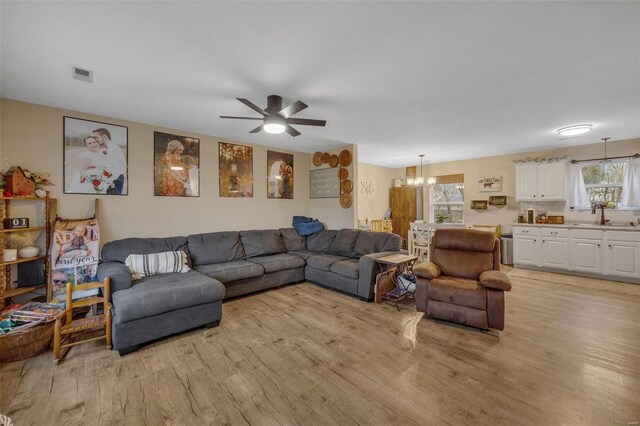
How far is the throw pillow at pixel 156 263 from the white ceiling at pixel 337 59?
1.80 m

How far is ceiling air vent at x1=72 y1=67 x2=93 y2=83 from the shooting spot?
233 centimetres

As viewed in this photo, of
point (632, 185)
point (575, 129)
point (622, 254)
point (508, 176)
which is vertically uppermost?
point (575, 129)

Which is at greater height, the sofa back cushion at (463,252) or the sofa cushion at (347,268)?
the sofa back cushion at (463,252)

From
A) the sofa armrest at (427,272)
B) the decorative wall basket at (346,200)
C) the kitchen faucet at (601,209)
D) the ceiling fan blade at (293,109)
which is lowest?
the sofa armrest at (427,272)

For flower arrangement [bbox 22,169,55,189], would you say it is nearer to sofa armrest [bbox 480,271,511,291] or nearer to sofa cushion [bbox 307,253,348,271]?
sofa cushion [bbox 307,253,348,271]

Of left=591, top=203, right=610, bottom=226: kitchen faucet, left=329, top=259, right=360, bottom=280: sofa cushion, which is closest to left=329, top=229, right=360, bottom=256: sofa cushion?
left=329, top=259, right=360, bottom=280: sofa cushion

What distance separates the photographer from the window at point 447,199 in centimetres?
678

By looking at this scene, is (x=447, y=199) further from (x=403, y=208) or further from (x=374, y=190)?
(x=374, y=190)

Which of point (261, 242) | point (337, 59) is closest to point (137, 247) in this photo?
point (261, 242)

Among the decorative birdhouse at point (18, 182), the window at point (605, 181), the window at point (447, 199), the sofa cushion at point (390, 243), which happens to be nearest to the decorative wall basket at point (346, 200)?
the sofa cushion at point (390, 243)

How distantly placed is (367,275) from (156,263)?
2.69 meters

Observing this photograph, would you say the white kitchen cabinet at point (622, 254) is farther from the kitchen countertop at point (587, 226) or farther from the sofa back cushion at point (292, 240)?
the sofa back cushion at point (292, 240)

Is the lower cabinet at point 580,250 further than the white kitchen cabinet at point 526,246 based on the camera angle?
No

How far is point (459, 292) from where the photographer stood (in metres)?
2.78
